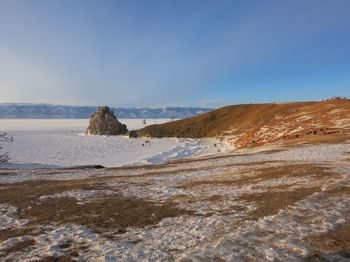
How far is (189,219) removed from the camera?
12.2 metres

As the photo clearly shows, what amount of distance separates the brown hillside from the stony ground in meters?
29.2

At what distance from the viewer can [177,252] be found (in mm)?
9227

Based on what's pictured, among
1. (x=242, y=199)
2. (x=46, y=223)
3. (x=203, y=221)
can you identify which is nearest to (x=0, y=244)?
(x=46, y=223)

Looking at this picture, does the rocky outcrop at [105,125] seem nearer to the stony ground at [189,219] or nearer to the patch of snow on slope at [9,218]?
the stony ground at [189,219]

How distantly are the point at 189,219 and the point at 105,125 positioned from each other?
106 m

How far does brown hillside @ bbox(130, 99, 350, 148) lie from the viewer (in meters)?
50.8

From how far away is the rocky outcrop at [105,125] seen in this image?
374ft

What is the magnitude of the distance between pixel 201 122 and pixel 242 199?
84.6 meters

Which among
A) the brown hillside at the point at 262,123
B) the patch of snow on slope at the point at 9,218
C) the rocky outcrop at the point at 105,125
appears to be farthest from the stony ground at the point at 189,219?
the rocky outcrop at the point at 105,125

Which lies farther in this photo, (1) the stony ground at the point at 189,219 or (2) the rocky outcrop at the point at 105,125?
(2) the rocky outcrop at the point at 105,125

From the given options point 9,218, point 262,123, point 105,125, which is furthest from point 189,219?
point 105,125

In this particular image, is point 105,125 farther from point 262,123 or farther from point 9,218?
point 9,218

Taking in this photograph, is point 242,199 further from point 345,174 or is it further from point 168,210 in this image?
point 345,174

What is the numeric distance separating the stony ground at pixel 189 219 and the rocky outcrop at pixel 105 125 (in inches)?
3717
